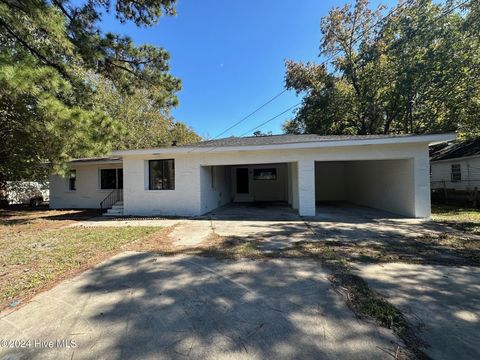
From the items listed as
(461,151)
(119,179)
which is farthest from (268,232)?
(461,151)

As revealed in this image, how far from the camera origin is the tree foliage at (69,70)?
489cm

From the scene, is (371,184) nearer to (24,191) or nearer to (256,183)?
(256,183)

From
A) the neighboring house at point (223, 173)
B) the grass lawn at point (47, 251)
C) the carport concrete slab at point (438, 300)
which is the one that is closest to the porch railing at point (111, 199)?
the neighboring house at point (223, 173)

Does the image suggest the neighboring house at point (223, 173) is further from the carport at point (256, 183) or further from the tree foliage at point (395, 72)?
the tree foliage at point (395, 72)

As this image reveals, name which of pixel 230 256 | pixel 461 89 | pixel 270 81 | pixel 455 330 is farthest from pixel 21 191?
pixel 461 89

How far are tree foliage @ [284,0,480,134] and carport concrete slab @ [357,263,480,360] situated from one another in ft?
41.8

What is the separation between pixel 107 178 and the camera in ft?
44.1

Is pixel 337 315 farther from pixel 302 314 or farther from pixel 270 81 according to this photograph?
pixel 270 81

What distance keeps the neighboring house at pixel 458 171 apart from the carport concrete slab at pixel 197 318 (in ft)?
44.5

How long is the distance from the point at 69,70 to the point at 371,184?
513 inches

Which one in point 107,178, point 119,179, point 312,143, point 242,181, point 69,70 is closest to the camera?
point 69,70

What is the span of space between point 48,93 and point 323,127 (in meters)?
17.5

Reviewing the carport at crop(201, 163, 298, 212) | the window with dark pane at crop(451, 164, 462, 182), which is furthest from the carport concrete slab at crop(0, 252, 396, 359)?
the window with dark pane at crop(451, 164, 462, 182)

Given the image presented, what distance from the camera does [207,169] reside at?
1098 cm
